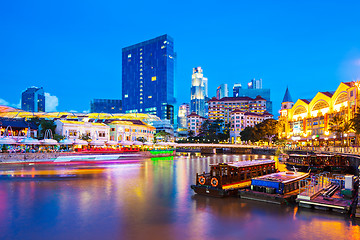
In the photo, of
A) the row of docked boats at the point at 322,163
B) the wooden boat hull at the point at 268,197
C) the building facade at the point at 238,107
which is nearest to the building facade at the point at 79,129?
the row of docked boats at the point at 322,163

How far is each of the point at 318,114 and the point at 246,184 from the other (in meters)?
79.2

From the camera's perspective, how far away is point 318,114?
93875 mm

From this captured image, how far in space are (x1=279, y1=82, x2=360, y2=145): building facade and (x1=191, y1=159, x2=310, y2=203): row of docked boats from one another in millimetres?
54663

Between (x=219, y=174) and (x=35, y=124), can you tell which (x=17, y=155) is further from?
(x=219, y=174)

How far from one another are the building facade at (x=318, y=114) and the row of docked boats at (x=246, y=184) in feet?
179

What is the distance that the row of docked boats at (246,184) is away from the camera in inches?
856

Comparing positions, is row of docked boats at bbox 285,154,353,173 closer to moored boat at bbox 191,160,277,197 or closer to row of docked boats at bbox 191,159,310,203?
row of docked boats at bbox 191,159,310,203

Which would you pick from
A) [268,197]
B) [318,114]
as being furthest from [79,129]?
[318,114]

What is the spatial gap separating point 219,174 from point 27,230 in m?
14.7

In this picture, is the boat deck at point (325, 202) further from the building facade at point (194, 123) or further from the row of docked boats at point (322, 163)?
the building facade at point (194, 123)

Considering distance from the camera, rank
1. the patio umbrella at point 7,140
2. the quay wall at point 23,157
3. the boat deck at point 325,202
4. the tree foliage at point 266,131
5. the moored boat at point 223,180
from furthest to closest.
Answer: the tree foliage at point 266,131 → the quay wall at point 23,157 → the patio umbrella at point 7,140 → the moored boat at point 223,180 → the boat deck at point 325,202

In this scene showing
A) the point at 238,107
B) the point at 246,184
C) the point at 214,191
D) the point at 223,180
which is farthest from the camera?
the point at 238,107

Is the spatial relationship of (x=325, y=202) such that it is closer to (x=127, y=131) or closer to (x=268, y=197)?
(x=268, y=197)

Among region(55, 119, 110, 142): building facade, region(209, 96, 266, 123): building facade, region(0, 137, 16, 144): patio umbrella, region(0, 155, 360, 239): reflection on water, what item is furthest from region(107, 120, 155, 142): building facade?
region(209, 96, 266, 123): building facade
